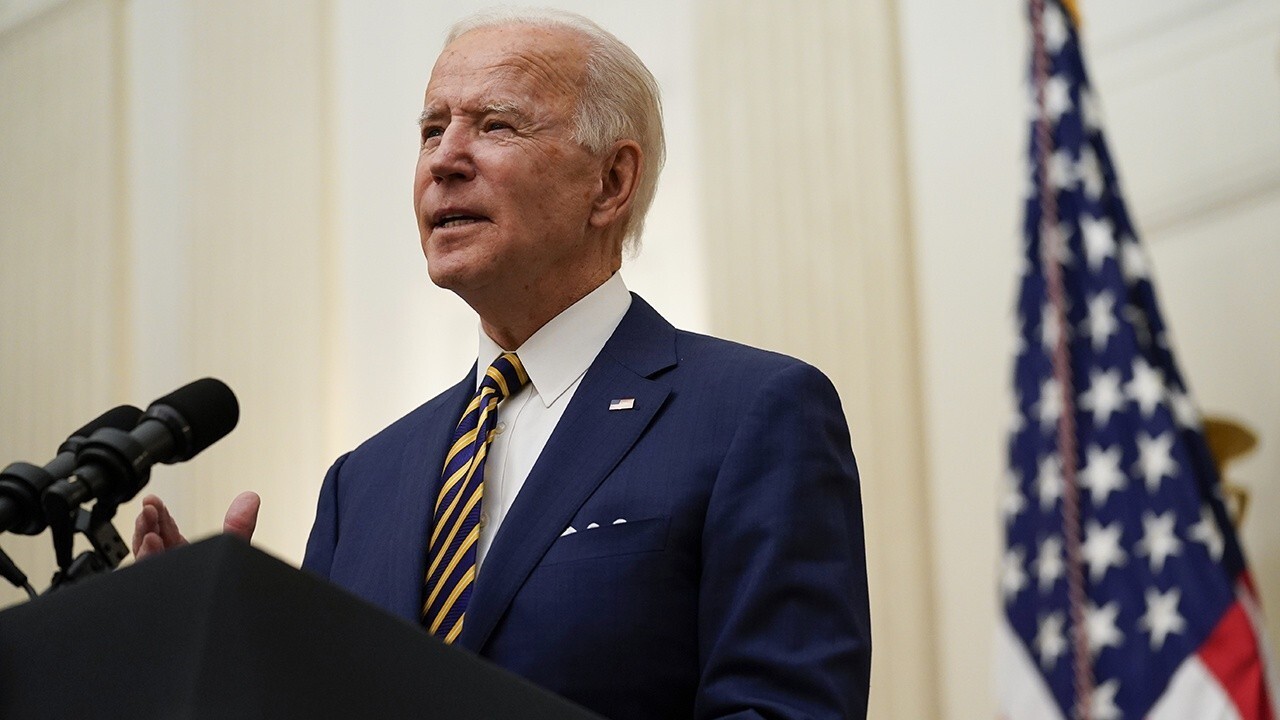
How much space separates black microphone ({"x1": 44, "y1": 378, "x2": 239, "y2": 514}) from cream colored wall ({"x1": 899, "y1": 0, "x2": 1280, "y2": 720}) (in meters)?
3.27

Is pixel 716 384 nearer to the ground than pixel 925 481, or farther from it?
farther from it

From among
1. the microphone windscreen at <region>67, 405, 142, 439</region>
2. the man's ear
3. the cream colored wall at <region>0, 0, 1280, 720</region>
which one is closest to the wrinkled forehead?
the man's ear

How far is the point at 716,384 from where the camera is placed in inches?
82.4

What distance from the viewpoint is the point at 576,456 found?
2045 mm

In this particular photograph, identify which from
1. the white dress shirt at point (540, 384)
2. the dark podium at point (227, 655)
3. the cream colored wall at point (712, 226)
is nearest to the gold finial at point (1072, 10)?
the cream colored wall at point (712, 226)

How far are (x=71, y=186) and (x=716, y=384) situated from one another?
631 cm

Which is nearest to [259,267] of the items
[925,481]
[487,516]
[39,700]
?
[925,481]

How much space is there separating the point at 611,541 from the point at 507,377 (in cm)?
40

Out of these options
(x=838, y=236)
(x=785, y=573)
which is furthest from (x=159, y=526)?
(x=838, y=236)

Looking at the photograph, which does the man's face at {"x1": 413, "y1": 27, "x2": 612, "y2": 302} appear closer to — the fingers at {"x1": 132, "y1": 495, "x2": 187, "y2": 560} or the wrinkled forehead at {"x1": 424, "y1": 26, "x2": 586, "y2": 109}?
the wrinkled forehead at {"x1": 424, "y1": 26, "x2": 586, "y2": 109}

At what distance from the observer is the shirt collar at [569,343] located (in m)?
2.23

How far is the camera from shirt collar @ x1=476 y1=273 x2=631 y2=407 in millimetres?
2229

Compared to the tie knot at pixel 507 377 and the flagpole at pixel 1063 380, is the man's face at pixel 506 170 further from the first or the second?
the flagpole at pixel 1063 380

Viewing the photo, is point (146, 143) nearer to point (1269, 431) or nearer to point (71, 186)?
point (71, 186)
